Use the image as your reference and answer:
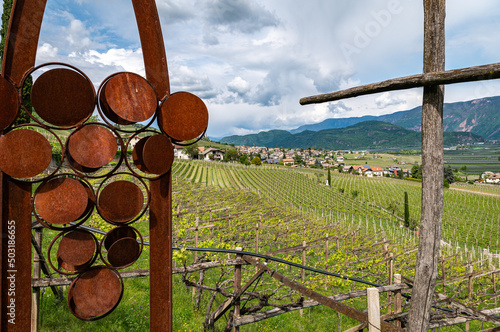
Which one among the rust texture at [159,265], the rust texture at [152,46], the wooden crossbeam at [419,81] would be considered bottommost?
the rust texture at [159,265]

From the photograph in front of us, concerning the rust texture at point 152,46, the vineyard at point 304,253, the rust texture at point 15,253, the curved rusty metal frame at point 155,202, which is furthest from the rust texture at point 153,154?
the vineyard at point 304,253

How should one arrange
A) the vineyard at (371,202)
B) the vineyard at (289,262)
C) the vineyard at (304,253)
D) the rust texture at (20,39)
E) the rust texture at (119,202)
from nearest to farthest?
the rust texture at (20,39), the rust texture at (119,202), the vineyard at (289,262), the vineyard at (304,253), the vineyard at (371,202)

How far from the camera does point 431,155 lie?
6.73 feet

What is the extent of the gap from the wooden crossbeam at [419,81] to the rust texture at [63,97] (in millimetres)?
1713

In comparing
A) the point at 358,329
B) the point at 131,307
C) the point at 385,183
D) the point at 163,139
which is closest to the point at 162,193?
the point at 163,139

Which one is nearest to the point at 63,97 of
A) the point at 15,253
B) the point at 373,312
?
the point at 15,253

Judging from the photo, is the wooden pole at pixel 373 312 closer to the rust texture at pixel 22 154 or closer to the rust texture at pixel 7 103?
the rust texture at pixel 22 154

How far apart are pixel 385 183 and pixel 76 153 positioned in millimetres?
56243

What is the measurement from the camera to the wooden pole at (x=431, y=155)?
2.04 meters

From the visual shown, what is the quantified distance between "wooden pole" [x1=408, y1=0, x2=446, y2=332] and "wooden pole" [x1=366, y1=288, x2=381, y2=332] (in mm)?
265

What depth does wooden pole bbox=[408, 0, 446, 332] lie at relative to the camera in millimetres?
2035

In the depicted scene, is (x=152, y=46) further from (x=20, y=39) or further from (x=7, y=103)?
(x=7, y=103)

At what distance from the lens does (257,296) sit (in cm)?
367

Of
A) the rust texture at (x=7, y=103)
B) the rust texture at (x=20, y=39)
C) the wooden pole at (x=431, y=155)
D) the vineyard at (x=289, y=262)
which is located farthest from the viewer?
the vineyard at (x=289, y=262)
